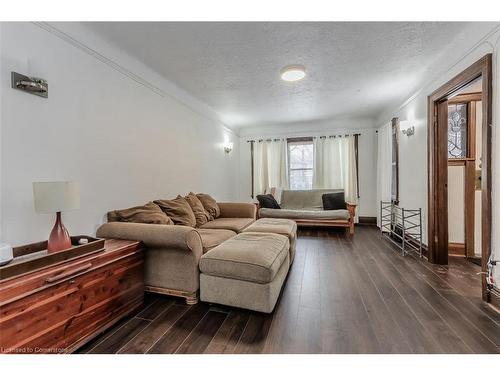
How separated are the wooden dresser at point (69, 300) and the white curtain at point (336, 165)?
447 centimetres

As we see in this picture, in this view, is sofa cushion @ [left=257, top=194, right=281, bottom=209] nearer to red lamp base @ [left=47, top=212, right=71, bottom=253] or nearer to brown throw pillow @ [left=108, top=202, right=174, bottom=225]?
brown throw pillow @ [left=108, top=202, right=174, bottom=225]

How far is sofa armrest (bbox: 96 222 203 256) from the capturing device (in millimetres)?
1811

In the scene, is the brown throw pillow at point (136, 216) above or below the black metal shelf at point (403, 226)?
above

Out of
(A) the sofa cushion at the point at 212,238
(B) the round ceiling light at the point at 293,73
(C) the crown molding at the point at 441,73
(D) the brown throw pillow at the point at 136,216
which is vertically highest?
(B) the round ceiling light at the point at 293,73

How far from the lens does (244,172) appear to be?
5.95m

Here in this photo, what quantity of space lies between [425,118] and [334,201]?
7.22 ft

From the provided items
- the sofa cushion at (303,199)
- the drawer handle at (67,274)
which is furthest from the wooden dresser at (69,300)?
the sofa cushion at (303,199)

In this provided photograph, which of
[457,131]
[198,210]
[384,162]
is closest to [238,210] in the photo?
[198,210]

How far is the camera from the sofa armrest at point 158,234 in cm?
181

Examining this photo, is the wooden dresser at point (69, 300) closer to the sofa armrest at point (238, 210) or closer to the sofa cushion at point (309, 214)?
the sofa armrest at point (238, 210)

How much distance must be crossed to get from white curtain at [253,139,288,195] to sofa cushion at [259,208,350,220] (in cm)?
99

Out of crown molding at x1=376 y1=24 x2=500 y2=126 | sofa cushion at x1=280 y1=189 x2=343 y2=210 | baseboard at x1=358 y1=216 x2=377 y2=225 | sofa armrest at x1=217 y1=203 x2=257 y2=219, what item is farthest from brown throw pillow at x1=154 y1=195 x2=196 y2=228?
baseboard at x1=358 y1=216 x2=377 y2=225
